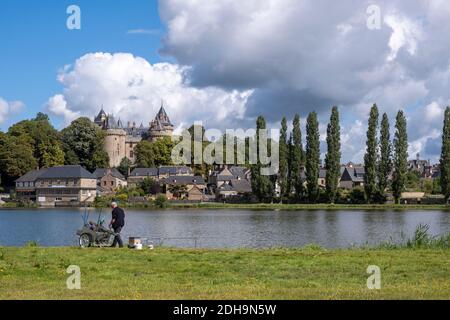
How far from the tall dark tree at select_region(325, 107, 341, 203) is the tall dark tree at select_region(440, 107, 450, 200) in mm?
12825

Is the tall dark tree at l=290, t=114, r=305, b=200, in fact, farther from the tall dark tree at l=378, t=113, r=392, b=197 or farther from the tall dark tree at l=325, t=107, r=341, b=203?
the tall dark tree at l=378, t=113, r=392, b=197

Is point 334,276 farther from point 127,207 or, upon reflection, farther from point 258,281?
point 127,207

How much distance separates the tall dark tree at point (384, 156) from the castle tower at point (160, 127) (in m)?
81.4

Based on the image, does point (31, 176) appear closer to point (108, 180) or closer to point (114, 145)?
point (108, 180)

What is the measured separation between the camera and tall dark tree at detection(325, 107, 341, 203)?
266 ft

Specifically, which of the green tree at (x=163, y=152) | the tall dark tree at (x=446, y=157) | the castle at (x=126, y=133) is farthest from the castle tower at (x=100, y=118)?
the tall dark tree at (x=446, y=157)

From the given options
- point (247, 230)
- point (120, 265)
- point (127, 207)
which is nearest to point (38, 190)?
point (127, 207)

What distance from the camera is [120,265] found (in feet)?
54.0

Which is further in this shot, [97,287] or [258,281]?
[258,281]

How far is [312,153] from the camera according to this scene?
276 ft

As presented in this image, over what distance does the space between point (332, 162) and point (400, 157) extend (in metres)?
8.57

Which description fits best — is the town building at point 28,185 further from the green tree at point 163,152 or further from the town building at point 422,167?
the town building at point 422,167

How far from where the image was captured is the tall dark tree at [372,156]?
259 ft
